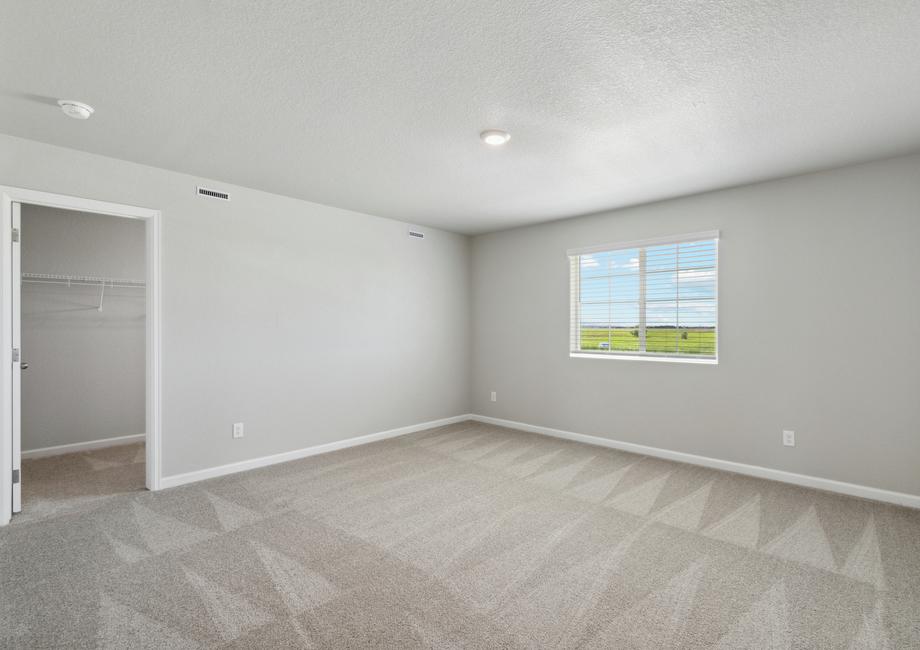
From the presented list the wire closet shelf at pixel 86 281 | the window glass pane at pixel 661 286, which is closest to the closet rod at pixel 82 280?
the wire closet shelf at pixel 86 281

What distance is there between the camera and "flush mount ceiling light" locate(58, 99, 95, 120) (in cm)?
252

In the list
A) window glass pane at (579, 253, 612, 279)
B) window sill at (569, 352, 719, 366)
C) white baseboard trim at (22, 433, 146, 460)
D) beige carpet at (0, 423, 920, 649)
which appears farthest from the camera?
window glass pane at (579, 253, 612, 279)

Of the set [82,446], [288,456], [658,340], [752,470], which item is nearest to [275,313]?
[288,456]

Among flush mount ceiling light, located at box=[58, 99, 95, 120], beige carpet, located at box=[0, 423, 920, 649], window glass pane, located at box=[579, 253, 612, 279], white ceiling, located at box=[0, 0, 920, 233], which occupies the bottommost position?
beige carpet, located at box=[0, 423, 920, 649]

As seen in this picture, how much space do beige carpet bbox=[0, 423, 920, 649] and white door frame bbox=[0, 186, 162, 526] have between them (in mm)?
292

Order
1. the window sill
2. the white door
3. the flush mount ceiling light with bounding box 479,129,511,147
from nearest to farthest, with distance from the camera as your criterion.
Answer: the flush mount ceiling light with bounding box 479,129,511,147 < the white door < the window sill

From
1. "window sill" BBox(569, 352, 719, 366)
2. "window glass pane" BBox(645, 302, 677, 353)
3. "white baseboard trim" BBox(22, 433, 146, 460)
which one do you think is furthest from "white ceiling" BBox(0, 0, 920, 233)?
"white baseboard trim" BBox(22, 433, 146, 460)

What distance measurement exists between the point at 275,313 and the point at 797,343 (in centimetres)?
459

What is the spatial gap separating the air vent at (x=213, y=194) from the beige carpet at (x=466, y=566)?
2.43 m

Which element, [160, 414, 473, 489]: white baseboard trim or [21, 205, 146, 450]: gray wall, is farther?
[21, 205, 146, 450]: gray wall

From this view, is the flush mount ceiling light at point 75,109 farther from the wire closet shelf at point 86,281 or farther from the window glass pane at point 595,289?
the window glass pane at point 595,289

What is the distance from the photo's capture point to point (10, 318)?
302 centimetres

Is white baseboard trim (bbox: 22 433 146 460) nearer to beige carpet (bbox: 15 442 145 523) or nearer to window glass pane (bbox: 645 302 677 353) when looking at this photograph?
beige carpet (bbox: 15 442 145 523)

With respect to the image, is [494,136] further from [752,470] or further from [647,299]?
[752,470]
